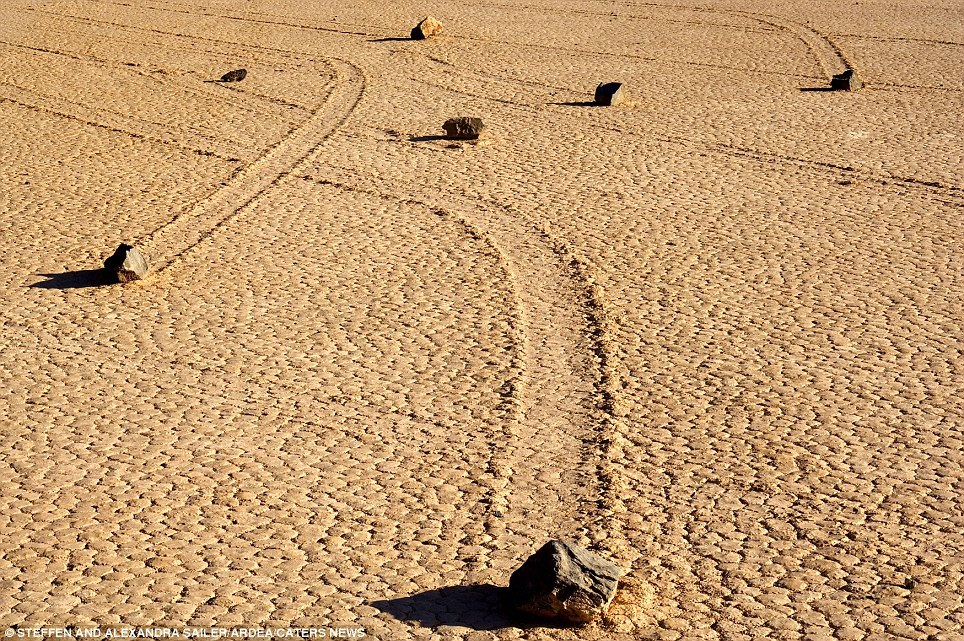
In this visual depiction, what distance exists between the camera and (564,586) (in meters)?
5.86

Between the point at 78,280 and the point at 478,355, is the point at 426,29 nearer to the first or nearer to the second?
the point at 78,280

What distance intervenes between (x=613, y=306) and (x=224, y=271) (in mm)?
3530

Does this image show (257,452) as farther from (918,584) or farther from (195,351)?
(918,584)

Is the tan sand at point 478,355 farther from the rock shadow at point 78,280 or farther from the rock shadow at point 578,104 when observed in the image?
the rock shadow at point 578,104

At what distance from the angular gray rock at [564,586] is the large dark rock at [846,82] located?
533 inches

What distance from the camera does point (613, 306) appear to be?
1019 centimetres

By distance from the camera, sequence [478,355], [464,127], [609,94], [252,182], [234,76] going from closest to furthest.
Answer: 1. [478,355]
2. [252,182]
3. [464,127]
4. [609,94]
5. [234,76]

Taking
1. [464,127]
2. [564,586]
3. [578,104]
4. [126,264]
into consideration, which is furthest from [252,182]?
[564,586]

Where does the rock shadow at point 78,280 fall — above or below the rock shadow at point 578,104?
below

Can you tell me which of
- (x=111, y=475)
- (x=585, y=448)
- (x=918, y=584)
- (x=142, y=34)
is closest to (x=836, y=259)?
(x=585, y=448)

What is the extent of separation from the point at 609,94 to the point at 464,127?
2773 mm

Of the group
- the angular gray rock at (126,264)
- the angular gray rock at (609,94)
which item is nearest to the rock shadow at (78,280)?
the angular gray rock at (126,264)

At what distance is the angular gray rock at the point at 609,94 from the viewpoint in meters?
16.9

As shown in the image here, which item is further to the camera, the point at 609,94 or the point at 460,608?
the point at 609,94
